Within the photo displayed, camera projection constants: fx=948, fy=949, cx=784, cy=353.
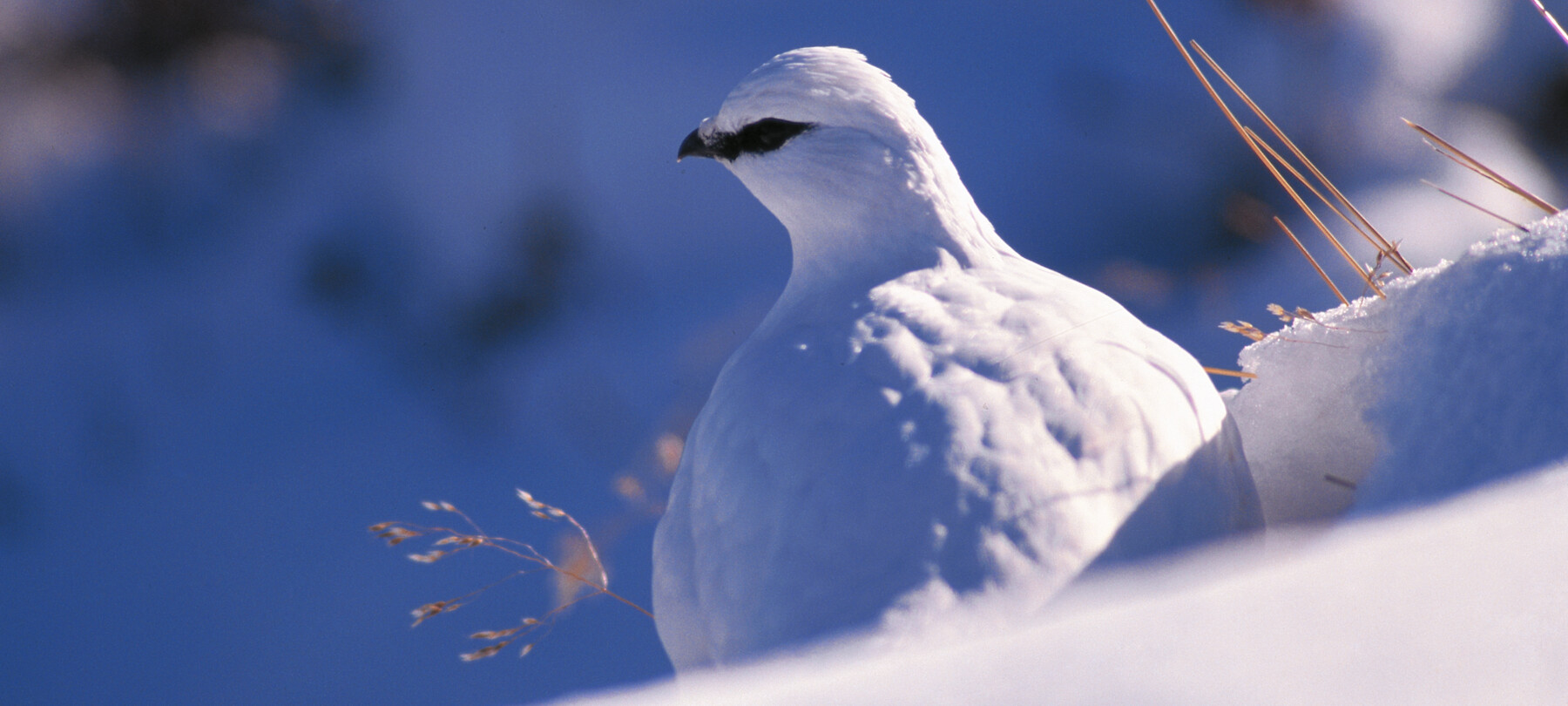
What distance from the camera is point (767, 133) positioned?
2.69 feet

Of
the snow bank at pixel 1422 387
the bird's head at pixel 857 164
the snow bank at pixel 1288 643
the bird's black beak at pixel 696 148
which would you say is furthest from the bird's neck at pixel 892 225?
the snow bank at pixel 1288 643

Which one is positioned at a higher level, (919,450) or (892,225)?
(892,225)

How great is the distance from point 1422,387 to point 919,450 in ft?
0.93

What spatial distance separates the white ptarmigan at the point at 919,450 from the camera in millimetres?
498

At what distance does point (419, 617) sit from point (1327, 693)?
675 mm

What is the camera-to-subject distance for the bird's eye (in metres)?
0.81

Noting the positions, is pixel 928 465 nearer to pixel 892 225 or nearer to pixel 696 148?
pixel 892 225

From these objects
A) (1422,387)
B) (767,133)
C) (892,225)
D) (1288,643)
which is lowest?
(1288,643)

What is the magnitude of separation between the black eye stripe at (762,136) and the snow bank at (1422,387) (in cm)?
41

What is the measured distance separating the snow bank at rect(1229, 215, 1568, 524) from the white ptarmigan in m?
0.07

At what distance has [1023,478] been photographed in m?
0.51

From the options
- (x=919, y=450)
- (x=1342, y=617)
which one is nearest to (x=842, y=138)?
(x=919, y=450)

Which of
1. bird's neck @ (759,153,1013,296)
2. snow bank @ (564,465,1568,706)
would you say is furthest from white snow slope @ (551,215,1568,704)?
bird's neck @ (759,153,1013,296)

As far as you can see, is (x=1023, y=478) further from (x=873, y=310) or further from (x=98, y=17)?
(x=98, y=17)
